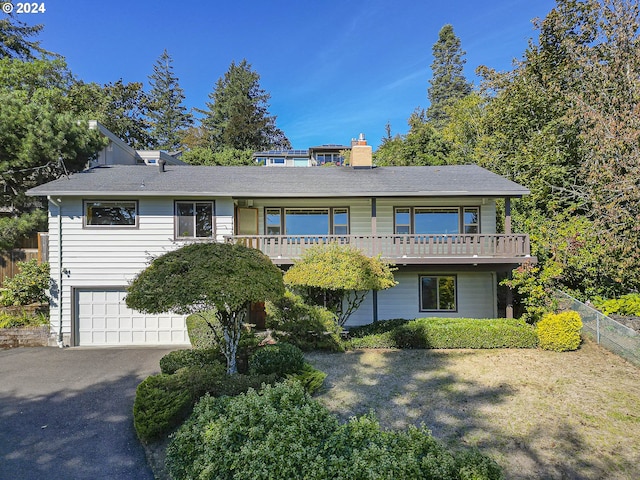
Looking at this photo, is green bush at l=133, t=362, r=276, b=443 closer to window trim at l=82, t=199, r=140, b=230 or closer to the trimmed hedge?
the trimmed hedge

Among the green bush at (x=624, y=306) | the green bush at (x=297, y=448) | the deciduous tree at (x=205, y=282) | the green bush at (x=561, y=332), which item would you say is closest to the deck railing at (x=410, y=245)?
the green bush at (x=561, y=332)

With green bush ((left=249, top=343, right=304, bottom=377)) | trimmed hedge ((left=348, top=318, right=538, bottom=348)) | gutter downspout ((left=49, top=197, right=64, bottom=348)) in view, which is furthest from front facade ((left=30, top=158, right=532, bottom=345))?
green bush ((left=249, top=343, right=304, bottom=377))

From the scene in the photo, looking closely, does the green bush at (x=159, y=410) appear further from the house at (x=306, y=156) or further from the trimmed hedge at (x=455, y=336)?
the house at (x=306, y=156)

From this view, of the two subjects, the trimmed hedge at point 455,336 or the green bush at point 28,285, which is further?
the green bush at point 28,285

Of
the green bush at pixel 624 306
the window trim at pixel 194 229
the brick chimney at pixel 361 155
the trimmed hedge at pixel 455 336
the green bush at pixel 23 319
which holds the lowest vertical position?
the trimmed hedge at pixel 455 336

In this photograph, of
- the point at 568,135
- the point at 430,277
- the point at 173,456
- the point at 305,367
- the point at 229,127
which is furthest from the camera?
the point at 229,127

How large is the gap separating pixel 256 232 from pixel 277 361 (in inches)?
289

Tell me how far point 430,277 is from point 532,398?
6880mm

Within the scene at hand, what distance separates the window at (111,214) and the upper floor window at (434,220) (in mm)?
10174

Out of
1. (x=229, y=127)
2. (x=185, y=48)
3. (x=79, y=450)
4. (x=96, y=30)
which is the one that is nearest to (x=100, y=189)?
(x=96, y=30)

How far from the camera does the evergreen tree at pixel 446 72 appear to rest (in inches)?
1843

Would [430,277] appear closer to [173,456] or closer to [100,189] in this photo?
[173,456]

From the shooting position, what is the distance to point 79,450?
5.46 m

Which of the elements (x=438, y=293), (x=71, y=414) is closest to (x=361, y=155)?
(x=438, y=293)
